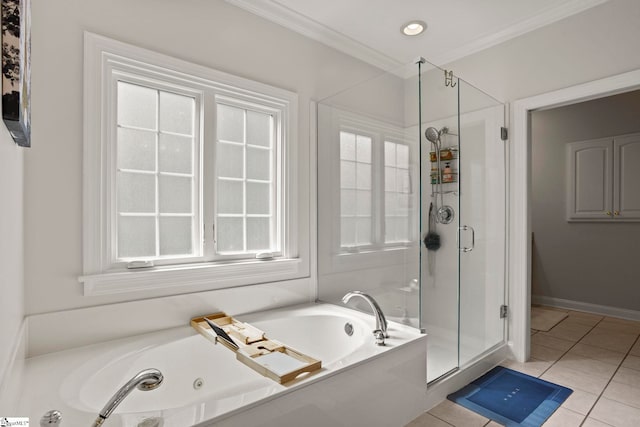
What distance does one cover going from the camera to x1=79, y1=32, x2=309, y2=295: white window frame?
5.74 ft

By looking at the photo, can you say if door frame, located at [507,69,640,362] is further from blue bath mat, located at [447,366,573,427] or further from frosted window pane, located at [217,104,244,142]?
frosted window pane, located at [217,104,244,142]

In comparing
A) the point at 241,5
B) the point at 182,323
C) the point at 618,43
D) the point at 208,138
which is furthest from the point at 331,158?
the point at 618,43

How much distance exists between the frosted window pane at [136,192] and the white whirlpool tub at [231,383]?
71 cm

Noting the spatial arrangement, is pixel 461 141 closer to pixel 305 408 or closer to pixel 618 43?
pixel 618 43

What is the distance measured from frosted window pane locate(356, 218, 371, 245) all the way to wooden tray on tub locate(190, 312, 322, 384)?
971 mm

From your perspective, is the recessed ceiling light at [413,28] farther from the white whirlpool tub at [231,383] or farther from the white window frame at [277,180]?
the white whirlpool tub at [231,383]

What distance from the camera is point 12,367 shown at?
1.20 meters

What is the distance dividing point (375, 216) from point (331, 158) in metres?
0.57

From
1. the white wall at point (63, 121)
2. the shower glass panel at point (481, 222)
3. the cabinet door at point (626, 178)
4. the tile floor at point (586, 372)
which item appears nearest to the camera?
the white wall at point (63, 121)

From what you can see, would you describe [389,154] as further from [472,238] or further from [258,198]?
[258,198]

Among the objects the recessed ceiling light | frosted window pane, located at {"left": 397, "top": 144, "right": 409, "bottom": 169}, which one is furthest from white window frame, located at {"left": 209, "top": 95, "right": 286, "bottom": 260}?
the recessed ceiling light

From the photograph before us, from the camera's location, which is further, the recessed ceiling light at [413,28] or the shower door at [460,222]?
the recessed ceiling light at [413,28]

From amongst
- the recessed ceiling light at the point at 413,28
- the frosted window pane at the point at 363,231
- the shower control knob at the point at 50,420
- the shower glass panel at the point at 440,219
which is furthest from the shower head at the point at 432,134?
the shower control knob at the point at 50,420

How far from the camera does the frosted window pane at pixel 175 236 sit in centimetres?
206
